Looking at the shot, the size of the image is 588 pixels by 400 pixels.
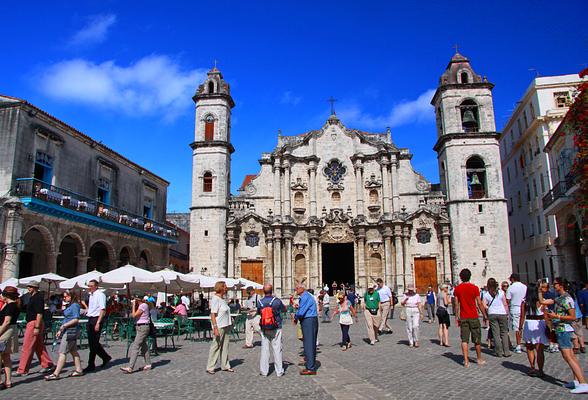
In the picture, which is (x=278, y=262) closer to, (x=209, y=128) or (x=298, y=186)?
(x=298, y=186)

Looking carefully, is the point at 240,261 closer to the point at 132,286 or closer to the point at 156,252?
the point at 156,252

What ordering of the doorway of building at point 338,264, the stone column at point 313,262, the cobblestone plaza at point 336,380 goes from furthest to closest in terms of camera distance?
the doorway of building at point 338,264
the stone column at point 313,262
the cobblestone plaza at point 336,380

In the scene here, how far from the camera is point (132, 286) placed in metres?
16.5

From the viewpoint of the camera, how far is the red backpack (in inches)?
355

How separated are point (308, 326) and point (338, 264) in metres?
28.1

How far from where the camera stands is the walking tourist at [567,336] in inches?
275

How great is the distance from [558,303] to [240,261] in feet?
86.8

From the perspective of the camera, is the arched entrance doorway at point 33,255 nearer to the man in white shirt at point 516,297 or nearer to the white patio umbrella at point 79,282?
the white patio umbrella at point 79,282

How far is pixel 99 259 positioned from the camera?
2902 centimetres

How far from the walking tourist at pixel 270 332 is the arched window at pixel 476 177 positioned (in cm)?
2576

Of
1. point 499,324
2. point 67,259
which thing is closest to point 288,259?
point 67,259

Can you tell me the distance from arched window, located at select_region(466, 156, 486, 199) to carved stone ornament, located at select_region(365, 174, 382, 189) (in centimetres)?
609

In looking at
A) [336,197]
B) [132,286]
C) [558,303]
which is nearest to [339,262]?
[336,197]

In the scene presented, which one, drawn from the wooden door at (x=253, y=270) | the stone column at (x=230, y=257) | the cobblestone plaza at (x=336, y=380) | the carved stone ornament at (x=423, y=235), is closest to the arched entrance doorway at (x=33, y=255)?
the stone column at (x=230, y=257)
